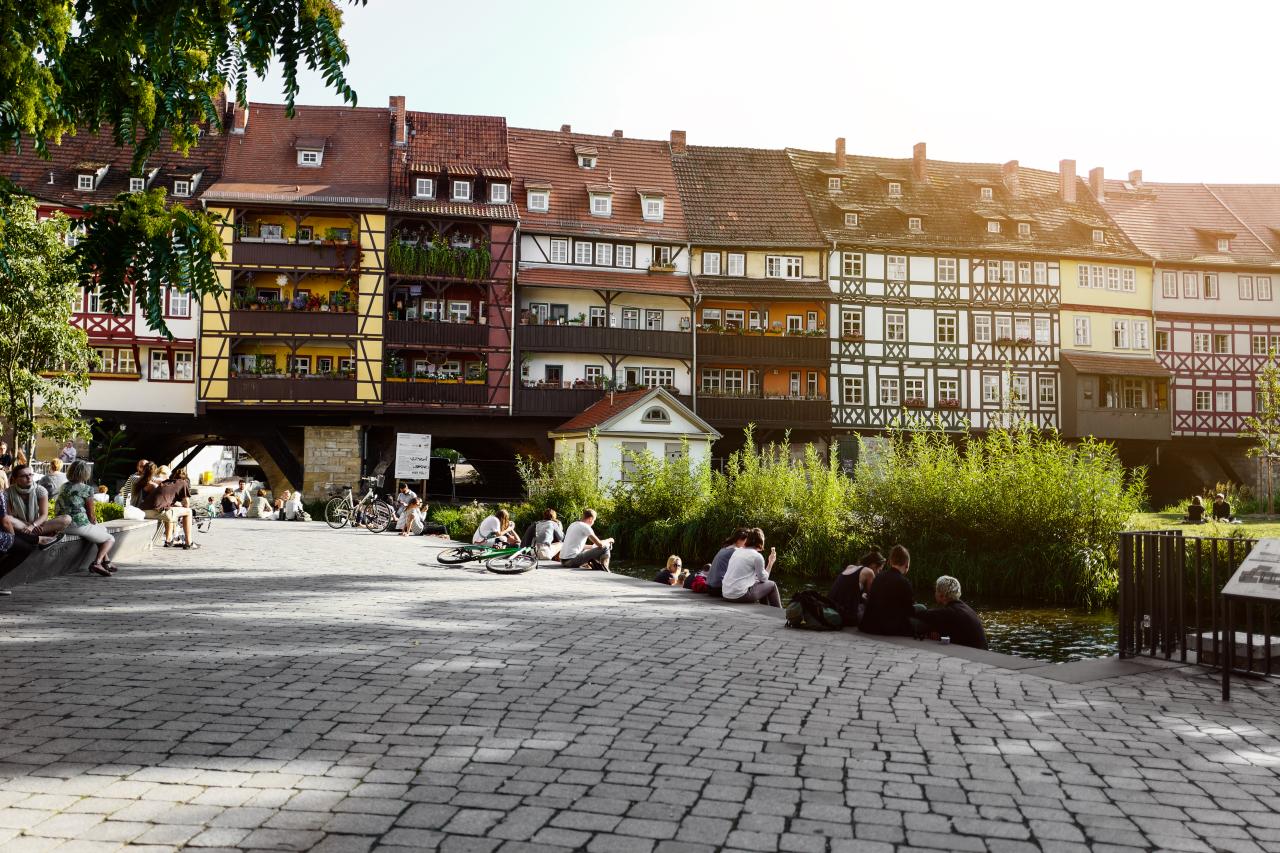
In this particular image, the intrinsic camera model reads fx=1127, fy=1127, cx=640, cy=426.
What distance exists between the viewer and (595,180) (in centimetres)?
4316

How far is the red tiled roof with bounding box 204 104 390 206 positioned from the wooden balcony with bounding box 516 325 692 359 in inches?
269

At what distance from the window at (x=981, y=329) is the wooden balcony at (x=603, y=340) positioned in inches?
451

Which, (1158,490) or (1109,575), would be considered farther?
(1158,490)

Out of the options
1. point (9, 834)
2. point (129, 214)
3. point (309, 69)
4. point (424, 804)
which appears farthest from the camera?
point (309, 69)

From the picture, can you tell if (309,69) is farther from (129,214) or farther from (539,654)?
(539,654)

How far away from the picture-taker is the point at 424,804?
4504 millimetres

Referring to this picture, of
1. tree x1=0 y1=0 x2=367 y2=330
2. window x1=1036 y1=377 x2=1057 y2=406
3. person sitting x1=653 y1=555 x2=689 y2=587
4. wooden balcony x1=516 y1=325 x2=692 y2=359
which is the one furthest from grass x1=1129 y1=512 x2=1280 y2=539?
wooden balcony x1=516 y1=325 x2=692 y2=359

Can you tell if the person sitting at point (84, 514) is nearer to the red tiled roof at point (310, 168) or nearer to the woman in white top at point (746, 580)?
the woman in white top at point (746, 580)

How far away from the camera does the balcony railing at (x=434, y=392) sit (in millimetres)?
37625

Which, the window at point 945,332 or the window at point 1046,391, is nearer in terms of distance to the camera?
the window at point 945,332

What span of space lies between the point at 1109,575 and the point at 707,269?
25.4 m

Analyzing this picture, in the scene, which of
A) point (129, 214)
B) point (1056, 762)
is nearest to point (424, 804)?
point (1056, 762)

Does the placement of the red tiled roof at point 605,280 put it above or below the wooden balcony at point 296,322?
above

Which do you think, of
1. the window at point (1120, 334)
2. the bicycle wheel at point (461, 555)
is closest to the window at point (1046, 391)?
the window at point (1120, 334)
